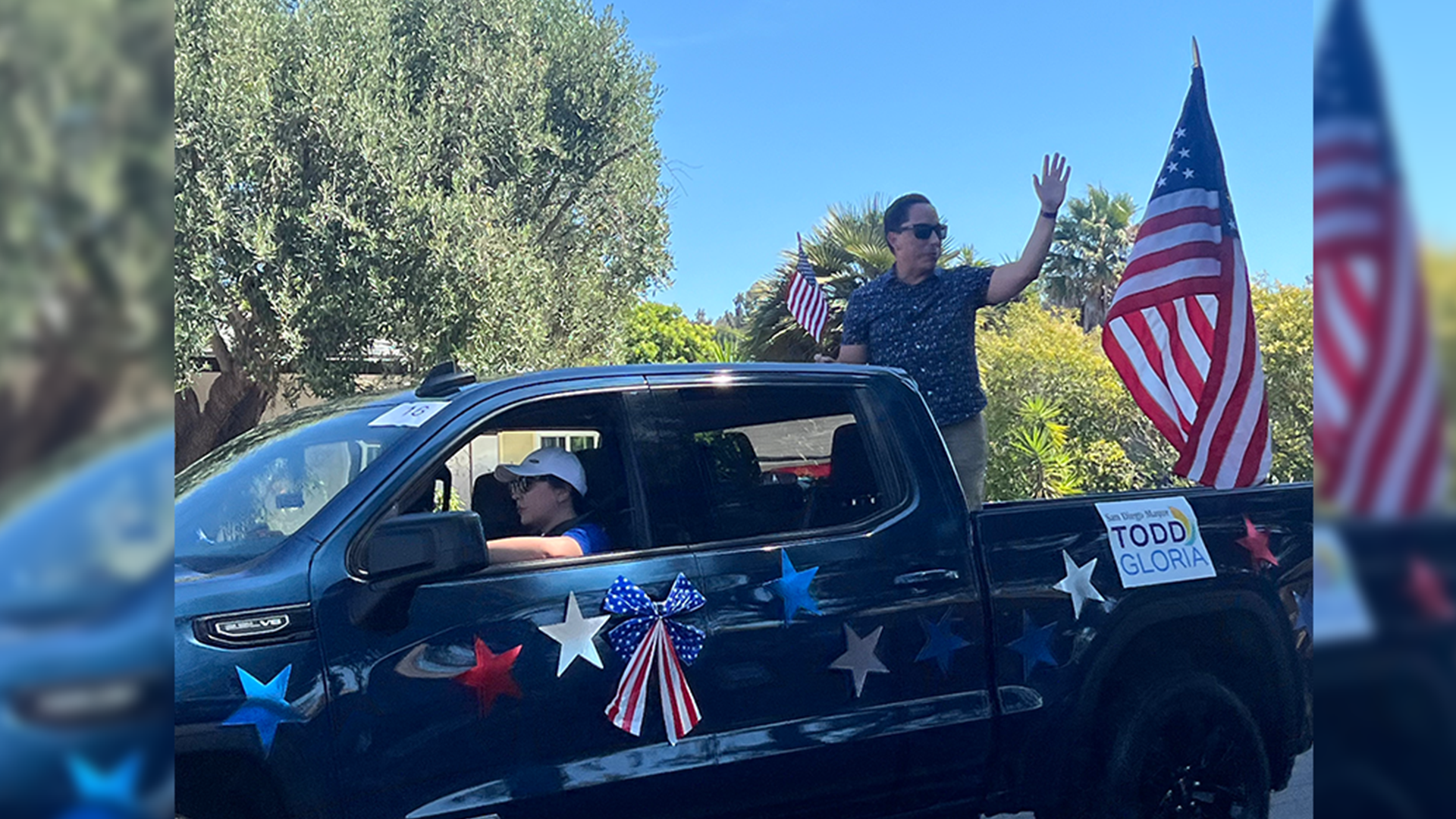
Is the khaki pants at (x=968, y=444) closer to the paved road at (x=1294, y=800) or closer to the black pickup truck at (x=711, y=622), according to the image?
the black pickup truck at (x=711, y=622)

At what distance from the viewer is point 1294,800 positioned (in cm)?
535

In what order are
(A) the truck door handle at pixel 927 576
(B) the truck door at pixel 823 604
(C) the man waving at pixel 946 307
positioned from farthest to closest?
(C) the man waving at pixel 946 307 < (A) the truck door handle at pixel 927 576 < (B) the truck door at pixel 823 604

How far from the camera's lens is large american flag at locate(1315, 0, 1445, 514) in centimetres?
69

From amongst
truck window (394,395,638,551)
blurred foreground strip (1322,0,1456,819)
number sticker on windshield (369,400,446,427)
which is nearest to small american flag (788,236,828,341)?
truck window (394,395,638,551)

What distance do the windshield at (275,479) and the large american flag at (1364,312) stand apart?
8.57 ft

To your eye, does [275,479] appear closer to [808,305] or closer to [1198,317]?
[1198,317]

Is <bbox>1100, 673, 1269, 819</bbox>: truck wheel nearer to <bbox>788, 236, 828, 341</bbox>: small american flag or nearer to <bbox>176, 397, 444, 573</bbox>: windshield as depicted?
<bbox>176, 397, 444, 573</bbox>: windshield

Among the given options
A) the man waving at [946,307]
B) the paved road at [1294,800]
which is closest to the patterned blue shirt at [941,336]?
the man waving at [946,307]

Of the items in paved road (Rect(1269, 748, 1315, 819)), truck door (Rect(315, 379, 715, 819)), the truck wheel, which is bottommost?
paved road (Rect(1269, 748, 1315, 819))

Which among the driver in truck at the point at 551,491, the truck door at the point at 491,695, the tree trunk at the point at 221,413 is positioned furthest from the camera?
the tree trunk at the point at 221,413

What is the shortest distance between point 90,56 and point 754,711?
103 inches

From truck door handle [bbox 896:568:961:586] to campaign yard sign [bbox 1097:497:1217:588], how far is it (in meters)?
0.58

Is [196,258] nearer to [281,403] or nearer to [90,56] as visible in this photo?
[281,403]

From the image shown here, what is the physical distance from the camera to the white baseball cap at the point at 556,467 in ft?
12.2
